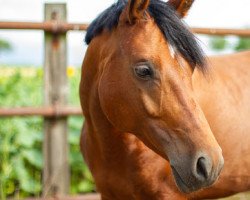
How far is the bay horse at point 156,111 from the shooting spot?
2518mm

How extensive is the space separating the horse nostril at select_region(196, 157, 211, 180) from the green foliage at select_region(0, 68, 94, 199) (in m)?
2.30

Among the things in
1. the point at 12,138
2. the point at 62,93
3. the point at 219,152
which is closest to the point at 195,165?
the point at 219,152

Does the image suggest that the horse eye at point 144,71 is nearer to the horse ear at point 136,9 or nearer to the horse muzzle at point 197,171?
the horse ear at point 136,9

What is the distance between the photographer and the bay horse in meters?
2.52

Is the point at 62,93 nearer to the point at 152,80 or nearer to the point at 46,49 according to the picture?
the point at 46,49

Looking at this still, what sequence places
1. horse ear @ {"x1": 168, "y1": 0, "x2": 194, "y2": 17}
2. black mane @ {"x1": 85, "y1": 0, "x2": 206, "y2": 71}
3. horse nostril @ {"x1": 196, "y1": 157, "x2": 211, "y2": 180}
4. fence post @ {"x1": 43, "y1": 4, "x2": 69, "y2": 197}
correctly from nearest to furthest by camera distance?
horse nostril @ {"x1": 196, "y1": 157, "x2": 211, "y2": 180}, black mane @ {"x1": 85, "y1": 0, "x2": 206, "y2": 71}, horse ear @ {"x1": 168, "y1": 0, "x2": 194, "y2": 17}, fence post @ {"x1": 43, "y1": 4, "x2": 69, "y2": 197}

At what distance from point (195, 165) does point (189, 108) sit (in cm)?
29

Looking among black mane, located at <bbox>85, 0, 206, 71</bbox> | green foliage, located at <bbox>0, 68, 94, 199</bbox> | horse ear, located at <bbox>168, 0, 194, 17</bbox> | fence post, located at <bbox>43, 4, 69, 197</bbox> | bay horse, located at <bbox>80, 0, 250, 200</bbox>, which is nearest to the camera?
bay horse, located at <bbox>80, 0, 250, 200</bbox>

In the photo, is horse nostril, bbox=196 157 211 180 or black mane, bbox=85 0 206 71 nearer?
horse nostril, bbox=196 157 211 180

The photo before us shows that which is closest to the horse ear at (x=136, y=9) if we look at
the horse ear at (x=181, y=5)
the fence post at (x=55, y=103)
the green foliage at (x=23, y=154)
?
the horse ear at (x=181, y=5)

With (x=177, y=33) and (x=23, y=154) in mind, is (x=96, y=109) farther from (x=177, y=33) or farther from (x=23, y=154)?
(x=23, y=154)

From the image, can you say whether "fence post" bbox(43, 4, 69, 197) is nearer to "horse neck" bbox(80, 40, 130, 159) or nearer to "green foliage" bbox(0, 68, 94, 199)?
"green foliage" bbox(0, 68, 94, 199)

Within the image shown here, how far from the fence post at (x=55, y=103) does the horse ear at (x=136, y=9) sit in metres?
1.58

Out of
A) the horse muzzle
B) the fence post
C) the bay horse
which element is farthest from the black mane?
the fence post
